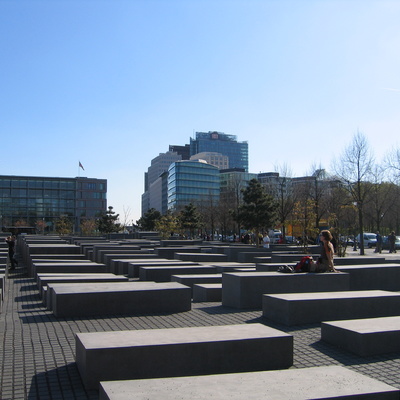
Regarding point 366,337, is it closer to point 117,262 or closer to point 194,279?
point 194,279

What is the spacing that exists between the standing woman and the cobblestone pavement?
7.94ft

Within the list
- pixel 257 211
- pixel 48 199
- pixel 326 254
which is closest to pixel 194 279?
pixel 326 254

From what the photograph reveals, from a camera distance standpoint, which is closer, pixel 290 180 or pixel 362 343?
pixel 362 343

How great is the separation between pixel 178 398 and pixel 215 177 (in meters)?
145

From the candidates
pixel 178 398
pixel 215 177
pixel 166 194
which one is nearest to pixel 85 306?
pixel 178 398

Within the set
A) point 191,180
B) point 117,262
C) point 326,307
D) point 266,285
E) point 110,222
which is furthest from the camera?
point 191,180

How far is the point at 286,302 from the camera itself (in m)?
8.67

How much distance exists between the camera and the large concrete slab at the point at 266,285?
10516mm

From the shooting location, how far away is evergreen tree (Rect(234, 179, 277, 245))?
33625 millimetres

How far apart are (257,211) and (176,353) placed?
1119 inches

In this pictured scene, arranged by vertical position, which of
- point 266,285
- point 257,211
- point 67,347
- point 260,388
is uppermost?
point 257,211

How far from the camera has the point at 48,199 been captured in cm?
10519

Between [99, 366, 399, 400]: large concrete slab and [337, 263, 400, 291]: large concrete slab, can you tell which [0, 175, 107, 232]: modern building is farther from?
[99, 366, 399, 400]: large concrete slab

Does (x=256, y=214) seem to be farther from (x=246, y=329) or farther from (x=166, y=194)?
(x=166, y=194)
